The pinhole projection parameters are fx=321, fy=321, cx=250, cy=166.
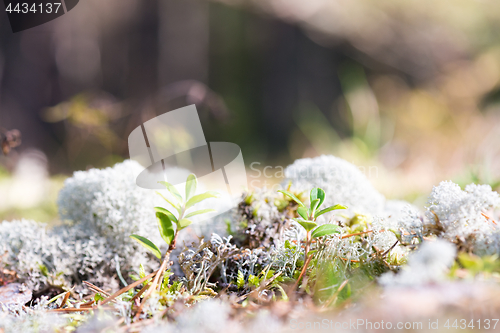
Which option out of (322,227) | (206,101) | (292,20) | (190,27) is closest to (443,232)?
(322,227)

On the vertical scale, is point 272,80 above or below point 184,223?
above

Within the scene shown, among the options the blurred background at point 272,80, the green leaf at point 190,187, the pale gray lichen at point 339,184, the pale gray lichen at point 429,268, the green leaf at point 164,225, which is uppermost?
the blurred background at point 272,80

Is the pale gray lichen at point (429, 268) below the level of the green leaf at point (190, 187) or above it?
below

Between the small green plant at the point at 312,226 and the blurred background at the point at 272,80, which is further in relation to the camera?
the blurred background at the point at 272,80

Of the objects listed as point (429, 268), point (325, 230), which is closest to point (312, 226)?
point (325, 230)

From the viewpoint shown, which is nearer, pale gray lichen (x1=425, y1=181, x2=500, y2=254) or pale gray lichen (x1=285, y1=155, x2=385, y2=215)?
pale gray lichen (x1=425, y1=181, x2=500, y2=254)

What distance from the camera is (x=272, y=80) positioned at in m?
4.33

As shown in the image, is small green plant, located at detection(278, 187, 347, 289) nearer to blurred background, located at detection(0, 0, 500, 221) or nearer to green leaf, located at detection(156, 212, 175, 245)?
green leaf, located at detection(156, 212, 175, 245)

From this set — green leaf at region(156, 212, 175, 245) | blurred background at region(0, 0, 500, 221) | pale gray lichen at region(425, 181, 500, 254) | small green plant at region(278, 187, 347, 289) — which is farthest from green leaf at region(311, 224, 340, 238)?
blurred background at region(0, 0, 500, 221)

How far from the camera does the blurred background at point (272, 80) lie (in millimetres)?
2096

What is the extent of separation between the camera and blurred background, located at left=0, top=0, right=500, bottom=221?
6.88ft

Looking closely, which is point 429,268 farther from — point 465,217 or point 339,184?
point 339,184

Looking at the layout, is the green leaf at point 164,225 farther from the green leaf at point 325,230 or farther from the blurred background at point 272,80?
the blurred background at point 272,80

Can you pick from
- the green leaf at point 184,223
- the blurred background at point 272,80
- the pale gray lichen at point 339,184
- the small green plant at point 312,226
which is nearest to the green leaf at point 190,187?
the green leaf at point 184,223
